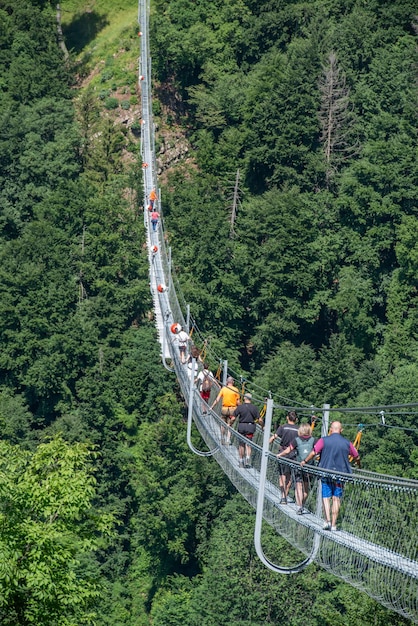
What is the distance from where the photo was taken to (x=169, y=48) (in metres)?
77.2

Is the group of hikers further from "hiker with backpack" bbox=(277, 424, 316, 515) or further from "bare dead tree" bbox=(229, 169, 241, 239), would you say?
"bare dead tree" bbox=(229, 169, 241, 239)

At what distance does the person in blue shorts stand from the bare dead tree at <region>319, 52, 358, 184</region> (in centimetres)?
4947

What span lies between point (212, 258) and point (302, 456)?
4430 centimetres

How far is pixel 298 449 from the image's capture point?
71.2 feet

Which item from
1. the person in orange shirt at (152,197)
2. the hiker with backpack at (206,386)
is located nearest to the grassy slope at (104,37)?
the person in orange shirt at (152,197)

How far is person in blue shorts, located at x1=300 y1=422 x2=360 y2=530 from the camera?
20.0 metres

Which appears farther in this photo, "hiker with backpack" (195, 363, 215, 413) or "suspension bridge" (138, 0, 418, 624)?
"hiker with backpack" (195, 363, 215, 413)

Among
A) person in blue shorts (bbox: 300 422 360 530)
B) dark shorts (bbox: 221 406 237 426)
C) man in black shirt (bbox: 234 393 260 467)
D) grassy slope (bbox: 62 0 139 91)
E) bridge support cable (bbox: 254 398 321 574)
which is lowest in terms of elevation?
grassy slope (bbox: 62 0 139 91)

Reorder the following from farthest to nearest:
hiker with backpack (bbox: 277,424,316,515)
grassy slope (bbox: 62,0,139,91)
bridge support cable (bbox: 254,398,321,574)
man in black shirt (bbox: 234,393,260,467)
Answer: grassy slope (bbox: 62,0,139,91) < man in black shirt (bbox: 234,393,260,467) < hiker with backpack (bbox: 277,424,316,515) < bridge support cable (bbox: 254,398,321,574)

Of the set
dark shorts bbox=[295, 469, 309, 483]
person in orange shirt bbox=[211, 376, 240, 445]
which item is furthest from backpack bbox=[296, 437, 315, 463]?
person in orange shirt bbox=[211, 376, 240, 445]

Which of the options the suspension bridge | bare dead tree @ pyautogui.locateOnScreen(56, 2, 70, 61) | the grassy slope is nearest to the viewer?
the suspension bridge

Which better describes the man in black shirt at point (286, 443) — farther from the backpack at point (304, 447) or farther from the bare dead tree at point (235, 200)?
the bare dead tree at point (235, 200)

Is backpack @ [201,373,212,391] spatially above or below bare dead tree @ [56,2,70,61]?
above

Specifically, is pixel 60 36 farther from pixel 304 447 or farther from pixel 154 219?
pixel 304 447
